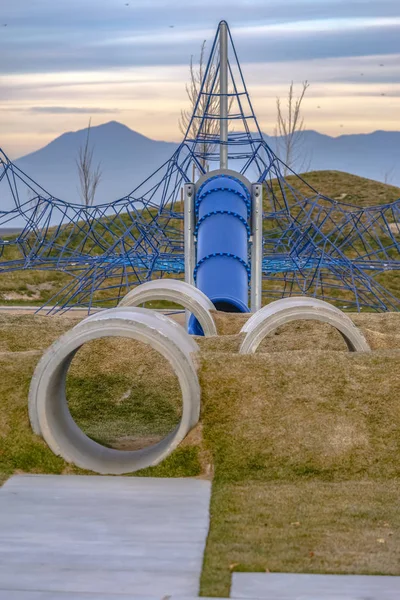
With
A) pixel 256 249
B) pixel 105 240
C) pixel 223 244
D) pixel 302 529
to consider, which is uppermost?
pixel 223 244

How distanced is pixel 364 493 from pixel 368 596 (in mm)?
2939

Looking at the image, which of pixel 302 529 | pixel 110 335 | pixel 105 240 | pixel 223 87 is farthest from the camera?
pixel 105 240

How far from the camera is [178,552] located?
8.52 metres

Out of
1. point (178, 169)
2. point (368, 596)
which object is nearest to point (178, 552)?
point (368, 596)

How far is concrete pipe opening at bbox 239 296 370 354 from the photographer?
1497cm

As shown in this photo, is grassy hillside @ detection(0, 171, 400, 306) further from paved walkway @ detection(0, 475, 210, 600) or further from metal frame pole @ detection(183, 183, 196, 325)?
paved walkway @ detection(0, 475, 210, 600)

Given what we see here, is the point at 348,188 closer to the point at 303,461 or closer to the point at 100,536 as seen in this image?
the point at 303,461

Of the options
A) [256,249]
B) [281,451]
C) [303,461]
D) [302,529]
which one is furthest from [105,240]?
[302,529]

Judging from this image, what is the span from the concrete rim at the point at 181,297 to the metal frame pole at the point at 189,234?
239cm

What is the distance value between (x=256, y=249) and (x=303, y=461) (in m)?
11.2

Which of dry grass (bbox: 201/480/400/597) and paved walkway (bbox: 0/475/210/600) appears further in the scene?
dry grass (bbox: 201/480/400/597)

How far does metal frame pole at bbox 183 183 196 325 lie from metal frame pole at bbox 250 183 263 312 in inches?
49.0

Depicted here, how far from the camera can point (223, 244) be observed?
71.3 ft

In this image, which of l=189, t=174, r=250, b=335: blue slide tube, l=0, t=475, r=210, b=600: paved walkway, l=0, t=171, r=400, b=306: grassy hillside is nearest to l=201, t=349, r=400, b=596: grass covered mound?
l=0, t=475, r=210, b=600: paved walkway
